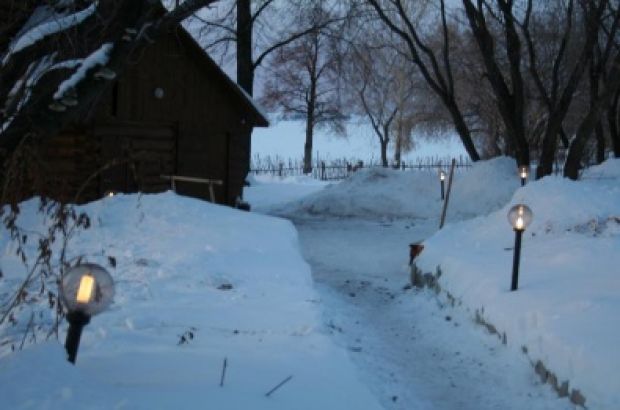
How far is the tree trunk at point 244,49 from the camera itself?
21734 mm

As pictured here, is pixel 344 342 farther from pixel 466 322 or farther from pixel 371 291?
pixel 371 291

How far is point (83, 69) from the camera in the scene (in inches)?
154

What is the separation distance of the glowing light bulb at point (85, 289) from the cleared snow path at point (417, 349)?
2.54 meters

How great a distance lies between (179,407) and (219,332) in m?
1.81

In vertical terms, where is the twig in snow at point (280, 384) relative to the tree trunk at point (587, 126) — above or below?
below

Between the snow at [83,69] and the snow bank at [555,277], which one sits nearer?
the snow at [83,69]

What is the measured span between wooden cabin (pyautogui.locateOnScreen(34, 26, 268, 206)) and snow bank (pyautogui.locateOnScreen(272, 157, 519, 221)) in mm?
3727

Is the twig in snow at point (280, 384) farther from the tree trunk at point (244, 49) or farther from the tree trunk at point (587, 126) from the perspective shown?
the tree trunk at point (244, 49)

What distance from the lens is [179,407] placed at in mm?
3852

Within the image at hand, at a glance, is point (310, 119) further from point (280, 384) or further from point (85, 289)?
point (85, 289)

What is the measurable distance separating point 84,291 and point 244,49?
770 inches

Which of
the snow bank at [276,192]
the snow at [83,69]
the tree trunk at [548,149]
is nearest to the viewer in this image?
the snow at [83,69]

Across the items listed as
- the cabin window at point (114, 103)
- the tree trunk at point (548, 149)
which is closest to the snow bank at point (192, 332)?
the cabin window at point (114, 103)

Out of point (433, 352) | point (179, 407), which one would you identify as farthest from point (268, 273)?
point (179, 407)
